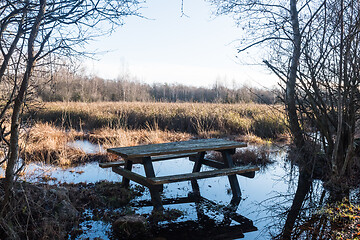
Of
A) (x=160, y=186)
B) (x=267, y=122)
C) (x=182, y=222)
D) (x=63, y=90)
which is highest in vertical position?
(x=63, y=90)

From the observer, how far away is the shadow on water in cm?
365

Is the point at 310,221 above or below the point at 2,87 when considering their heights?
below

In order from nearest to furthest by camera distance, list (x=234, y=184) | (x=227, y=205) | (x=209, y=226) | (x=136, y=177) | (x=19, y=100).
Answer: (x=19, y=100) < (x=209, y=226) < (x=136, y=177) < (x=227, y=205) < (x=234, y=184)

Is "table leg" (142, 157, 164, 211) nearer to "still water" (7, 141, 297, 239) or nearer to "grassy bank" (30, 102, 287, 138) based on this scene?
"still water" (7, 141, 297, 239)

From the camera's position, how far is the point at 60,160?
273 inches

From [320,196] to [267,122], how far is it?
20.9ft

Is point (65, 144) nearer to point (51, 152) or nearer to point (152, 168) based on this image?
point (51, 152)

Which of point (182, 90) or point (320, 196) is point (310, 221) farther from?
point (182, 90)

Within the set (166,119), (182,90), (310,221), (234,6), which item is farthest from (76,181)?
(182,90)

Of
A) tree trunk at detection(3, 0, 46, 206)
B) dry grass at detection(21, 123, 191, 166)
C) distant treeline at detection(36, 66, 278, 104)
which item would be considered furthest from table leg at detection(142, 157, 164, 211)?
distant treeline at detection(36, 66, 278, 104)

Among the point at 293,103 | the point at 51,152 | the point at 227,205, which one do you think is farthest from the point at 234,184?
the point at 51,152

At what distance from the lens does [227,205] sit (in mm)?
4516

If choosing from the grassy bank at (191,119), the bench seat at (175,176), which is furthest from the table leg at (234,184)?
the grassy bank at (191,119)

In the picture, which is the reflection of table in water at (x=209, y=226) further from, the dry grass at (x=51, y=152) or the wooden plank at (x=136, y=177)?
the dry grass at (x=51, y=152)
